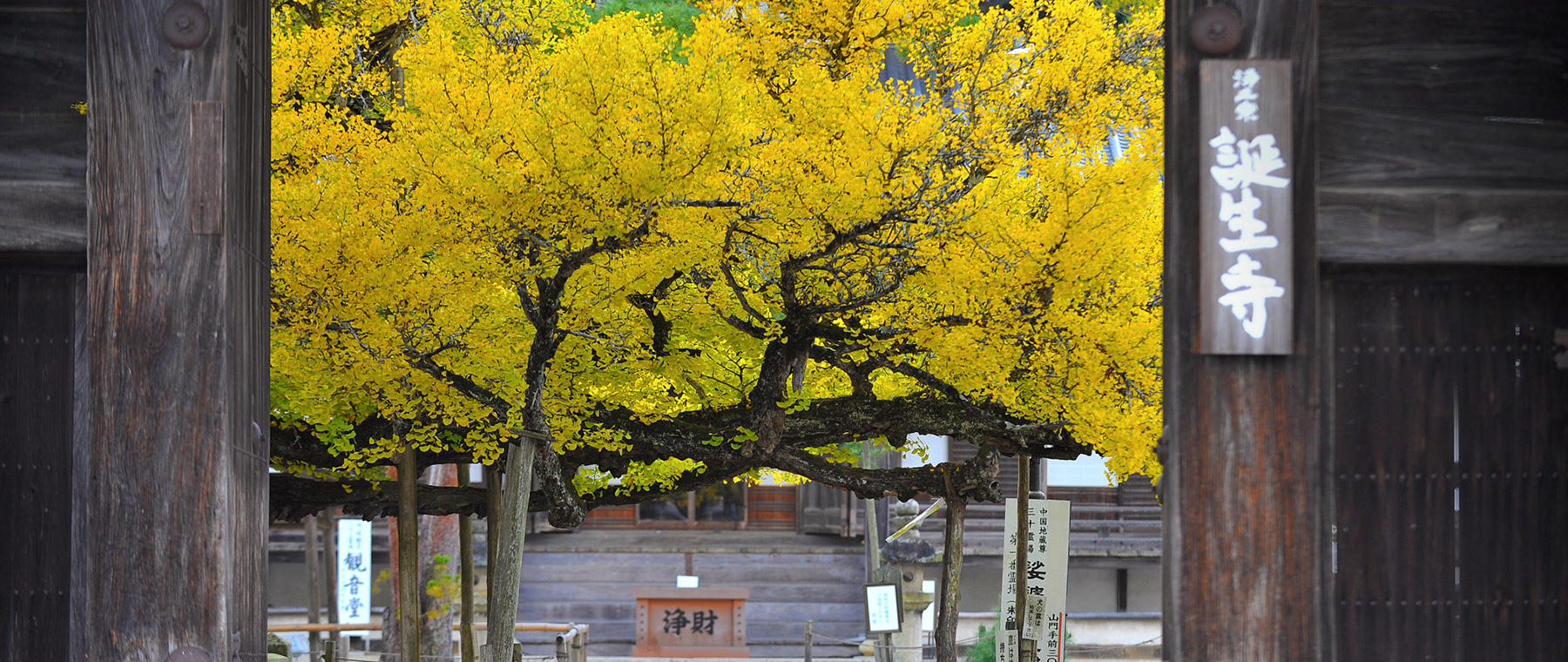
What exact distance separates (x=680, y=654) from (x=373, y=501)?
28.2 ft

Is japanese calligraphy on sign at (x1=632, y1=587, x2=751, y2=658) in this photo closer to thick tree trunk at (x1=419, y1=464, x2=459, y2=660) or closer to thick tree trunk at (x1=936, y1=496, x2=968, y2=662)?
thick tree trunk at (x1=419, y1=464, x2=459, y2=660)

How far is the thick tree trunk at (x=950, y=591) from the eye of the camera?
1331cm

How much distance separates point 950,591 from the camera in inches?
538

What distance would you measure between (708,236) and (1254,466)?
585 cm

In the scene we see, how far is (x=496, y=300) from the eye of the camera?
10.1 meters

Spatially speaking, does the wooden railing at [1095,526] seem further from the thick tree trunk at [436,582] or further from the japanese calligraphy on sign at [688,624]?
the thick tree trunk at [436,582]

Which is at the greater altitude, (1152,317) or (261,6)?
(261,6)

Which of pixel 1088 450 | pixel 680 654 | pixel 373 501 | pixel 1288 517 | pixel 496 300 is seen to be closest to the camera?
pixel 1288 517

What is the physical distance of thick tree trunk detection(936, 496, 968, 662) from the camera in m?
13.3

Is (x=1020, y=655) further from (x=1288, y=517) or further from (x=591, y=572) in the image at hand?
(x=591, y=572)

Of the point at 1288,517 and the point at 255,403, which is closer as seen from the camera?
the point at 1288,517

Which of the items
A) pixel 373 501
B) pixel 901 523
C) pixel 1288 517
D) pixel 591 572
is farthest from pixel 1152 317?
pixel 591 572

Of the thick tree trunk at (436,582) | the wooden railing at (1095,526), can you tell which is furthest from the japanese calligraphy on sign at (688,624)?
the thick tree trunk at (436,582)

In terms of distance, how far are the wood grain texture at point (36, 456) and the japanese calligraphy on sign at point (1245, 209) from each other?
10.4 ft
